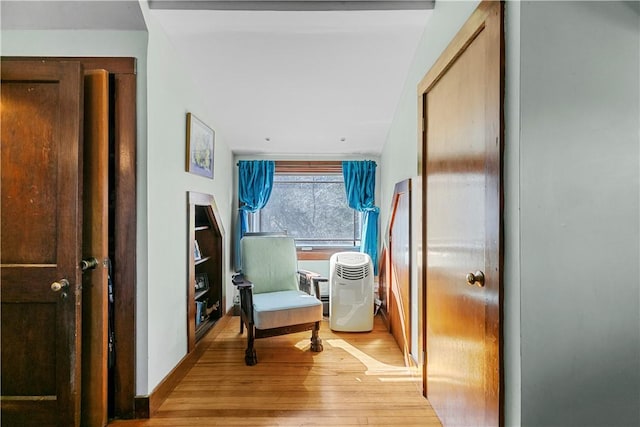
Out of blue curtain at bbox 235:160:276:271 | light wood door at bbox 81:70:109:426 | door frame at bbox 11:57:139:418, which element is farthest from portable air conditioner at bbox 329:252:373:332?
light wood door at bbox 81:70:109:426

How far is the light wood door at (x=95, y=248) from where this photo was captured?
5.26ft

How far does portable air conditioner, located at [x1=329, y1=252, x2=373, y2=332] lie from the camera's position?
2975 millimetres

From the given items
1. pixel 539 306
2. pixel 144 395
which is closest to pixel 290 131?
pixel 144 395

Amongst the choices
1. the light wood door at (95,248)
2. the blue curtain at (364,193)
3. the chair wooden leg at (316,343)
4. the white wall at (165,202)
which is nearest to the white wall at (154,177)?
the white wall at (165,202)

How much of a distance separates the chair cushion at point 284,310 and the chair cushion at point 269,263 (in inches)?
8.7

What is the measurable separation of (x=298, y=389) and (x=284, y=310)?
60cm

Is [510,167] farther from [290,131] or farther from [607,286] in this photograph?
[290,131]

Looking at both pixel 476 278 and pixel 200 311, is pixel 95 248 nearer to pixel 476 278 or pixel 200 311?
pixel 200 311

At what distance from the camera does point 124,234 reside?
5.60 feet

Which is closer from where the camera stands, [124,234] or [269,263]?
[124,234]

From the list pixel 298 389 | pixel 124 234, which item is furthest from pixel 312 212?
pixel 124 234

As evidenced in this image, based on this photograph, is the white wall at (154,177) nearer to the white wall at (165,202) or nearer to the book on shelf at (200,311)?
the white wall at (165,202)

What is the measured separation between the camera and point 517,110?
1005 mm

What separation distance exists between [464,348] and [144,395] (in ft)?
5.50
